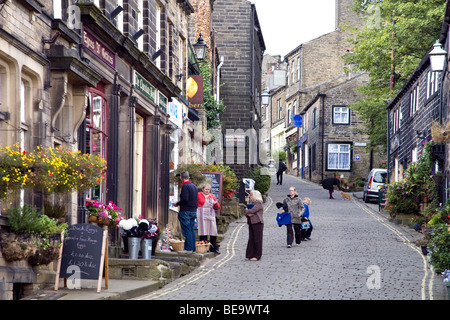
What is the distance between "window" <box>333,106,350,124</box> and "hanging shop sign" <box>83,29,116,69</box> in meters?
41.1

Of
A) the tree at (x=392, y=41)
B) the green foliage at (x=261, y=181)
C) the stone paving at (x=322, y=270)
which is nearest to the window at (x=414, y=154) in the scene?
the tree at (x=392, y=41)

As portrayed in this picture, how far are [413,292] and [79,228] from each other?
526 centimetres

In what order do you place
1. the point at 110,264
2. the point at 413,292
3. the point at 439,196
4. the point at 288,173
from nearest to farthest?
1. the point at 413,292
2. the point at 110,264
3. the point at 439,196
4. the point at 288,173

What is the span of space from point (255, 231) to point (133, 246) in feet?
12.9

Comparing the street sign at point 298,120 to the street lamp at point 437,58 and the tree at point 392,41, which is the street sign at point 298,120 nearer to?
the tree at point 392,41

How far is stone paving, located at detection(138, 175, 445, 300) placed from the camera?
1256cm

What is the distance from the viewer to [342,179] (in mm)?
53969

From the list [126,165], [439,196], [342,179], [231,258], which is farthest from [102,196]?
[342,179]

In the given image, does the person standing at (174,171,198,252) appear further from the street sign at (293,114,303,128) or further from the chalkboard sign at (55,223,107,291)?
the street sign at (293,114,303,128)

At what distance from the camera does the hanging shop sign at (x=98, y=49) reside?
15.2 metres

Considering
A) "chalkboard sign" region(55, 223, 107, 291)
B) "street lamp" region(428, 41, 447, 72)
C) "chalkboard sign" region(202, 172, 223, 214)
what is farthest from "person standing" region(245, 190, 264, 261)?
"chalkboard sign" region(202, 172, 223, 214)

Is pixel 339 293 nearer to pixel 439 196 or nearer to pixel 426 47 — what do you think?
pixel 439 196

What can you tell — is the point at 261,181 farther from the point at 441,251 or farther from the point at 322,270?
the point at 441,251

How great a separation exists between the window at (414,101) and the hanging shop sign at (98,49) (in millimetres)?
18133
